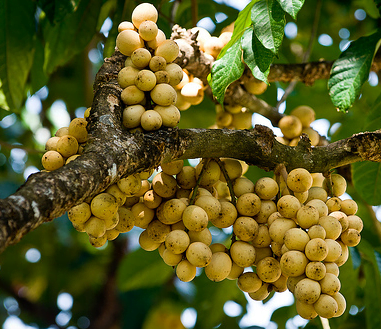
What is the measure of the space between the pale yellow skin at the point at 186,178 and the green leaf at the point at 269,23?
0.45m

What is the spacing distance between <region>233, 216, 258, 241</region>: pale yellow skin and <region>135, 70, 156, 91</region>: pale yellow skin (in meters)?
0.48

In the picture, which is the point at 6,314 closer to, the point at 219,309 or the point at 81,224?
the point at 219,309

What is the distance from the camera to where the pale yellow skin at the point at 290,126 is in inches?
79.9

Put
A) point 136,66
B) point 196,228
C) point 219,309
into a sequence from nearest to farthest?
1. point 196,228
2. point 136,66
3. point 219,309

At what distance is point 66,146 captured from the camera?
1163 millimetres

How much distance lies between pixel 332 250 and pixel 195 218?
39 centimetres

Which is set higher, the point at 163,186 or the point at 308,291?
the point at 163,186

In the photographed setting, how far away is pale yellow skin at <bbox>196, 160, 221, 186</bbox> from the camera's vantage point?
4.71ft

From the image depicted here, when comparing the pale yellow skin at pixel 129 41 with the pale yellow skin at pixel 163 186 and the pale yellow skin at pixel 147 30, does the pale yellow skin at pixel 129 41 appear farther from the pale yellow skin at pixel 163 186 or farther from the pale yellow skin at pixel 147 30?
the pale yellow skin at pixel 163 186

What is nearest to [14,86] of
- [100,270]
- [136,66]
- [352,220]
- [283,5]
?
[136,66]

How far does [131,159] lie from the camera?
45.3 inches

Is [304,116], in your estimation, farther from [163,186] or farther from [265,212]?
[163,186]

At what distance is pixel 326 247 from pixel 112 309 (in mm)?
3332

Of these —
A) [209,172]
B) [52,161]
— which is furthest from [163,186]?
[52,161]
